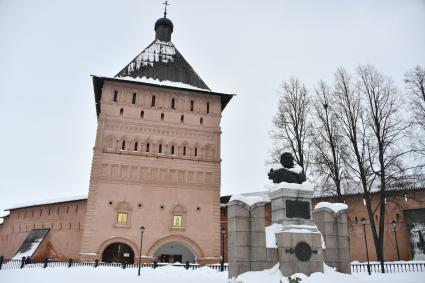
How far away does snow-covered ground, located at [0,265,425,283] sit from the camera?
9719mm

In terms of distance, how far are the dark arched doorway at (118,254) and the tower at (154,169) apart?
73mm

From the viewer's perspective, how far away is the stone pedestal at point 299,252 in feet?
32.2

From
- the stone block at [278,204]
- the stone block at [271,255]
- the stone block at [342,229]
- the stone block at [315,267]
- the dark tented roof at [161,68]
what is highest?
the dark tented roof at [161,68]

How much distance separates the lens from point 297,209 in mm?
10547

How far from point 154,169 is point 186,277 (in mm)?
12145

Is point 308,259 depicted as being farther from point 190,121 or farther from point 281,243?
point 190,121

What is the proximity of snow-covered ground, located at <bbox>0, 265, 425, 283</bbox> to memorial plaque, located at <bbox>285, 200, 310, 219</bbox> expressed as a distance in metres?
1.56


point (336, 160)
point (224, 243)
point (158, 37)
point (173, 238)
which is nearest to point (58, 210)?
point (173, 238)

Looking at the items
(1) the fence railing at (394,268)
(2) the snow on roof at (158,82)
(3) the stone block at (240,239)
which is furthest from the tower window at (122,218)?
(3) the stone block at (240,239)

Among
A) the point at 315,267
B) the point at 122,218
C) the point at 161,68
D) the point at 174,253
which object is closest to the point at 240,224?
the point at 315,267

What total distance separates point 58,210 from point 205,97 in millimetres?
16772

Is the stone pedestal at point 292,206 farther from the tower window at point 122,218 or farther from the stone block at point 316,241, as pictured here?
the tower window at point 122,218

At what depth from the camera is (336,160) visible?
19.3 metres

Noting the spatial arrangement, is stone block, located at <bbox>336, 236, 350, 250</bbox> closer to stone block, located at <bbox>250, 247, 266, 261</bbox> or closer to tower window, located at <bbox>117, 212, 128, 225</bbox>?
stone block, located at <bbox>250, 247, 266, 261</bbox>
